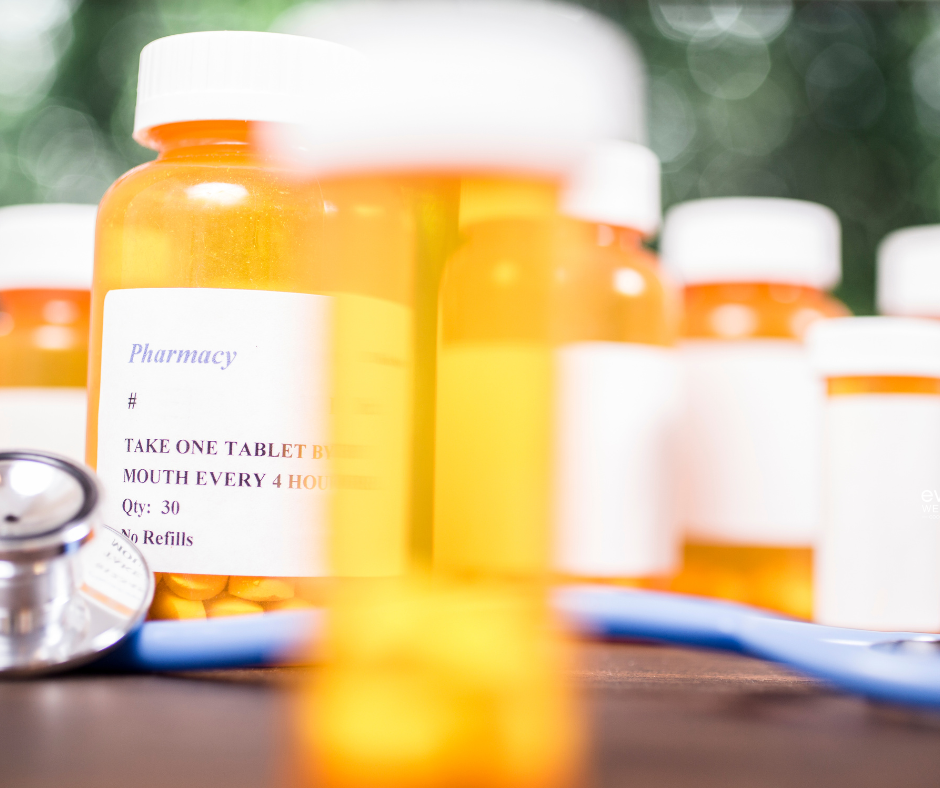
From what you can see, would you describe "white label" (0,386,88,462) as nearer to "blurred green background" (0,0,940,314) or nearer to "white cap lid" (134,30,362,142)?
"white cap lid" (134,30,362,142)

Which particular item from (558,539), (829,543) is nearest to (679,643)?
(829,543)

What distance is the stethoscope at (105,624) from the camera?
31cm

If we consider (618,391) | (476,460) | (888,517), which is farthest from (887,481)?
(476,460)

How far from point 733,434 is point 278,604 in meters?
0.26

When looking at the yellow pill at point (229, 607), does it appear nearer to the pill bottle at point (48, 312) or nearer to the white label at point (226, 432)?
the white label at point (226, 432)

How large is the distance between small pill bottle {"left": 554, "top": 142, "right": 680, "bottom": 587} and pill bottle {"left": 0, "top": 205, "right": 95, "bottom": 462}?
0.23m

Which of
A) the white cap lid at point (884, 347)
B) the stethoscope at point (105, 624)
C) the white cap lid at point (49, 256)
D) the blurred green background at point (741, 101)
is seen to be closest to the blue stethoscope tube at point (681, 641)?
the stethoscope at point (105, 624)

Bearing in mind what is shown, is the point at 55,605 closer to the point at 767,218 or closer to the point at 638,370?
the point at 638,370

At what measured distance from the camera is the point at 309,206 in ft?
1.16

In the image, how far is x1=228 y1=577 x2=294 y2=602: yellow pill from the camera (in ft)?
1.11

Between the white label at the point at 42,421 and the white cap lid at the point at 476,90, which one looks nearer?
the white cap lid at the point at 476,90

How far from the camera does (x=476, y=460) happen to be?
0.79 ft

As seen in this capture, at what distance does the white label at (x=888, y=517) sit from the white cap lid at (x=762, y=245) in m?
0.13

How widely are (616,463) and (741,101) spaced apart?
0.88 m
